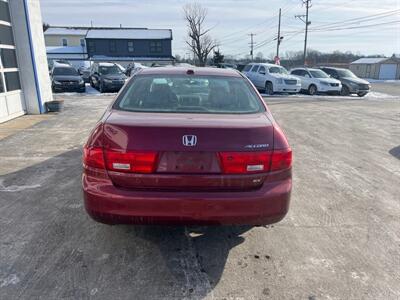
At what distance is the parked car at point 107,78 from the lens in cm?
1873

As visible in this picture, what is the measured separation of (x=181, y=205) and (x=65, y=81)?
58.2ft

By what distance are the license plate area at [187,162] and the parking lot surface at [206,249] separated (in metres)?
0.91

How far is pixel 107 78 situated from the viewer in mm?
18719

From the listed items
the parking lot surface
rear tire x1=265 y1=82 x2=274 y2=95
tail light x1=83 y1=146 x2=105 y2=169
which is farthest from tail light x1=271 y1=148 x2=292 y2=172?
rear tire x1=265 y1=82 x2=274 y2=95

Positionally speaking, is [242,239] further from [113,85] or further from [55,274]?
[113,85]

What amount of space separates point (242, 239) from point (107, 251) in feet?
4.29

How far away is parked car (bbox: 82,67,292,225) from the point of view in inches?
98.1

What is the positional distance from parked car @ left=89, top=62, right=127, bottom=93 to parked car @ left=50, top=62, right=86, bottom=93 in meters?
1.21

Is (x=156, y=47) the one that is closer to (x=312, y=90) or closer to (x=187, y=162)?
(x=312, y=90)

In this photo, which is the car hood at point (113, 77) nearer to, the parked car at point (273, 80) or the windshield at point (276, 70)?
the parked car at point (273, 80)

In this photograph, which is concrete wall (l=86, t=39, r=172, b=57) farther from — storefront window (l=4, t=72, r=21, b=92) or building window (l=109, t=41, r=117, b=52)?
storefront window (l=4, t=72, r=21, b=92)

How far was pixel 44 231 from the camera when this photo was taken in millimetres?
3361

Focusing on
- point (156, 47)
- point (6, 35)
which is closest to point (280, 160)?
point (6, 35)

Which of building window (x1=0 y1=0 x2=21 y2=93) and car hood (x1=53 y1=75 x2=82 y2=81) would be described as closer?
building window (x1=0 y1=0 x2=21 y2=93)
